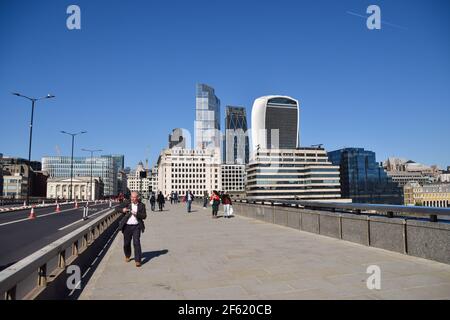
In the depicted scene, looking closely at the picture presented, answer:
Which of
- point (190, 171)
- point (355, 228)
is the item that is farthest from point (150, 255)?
point (190, 171)

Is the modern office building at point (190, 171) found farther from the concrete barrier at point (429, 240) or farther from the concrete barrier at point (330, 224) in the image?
the concrete barrier at point (429, 240)

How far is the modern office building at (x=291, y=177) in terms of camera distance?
149 meters

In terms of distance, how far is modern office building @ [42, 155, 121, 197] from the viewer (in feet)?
585

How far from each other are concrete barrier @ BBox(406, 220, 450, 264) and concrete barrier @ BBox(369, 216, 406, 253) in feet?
0.63

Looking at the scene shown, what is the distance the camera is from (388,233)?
27.4 feet

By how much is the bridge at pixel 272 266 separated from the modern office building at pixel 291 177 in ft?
454

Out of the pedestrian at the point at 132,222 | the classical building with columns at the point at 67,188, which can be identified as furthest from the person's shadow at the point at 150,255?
the classical building with columns at the point at 67,188

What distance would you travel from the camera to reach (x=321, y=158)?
158 m

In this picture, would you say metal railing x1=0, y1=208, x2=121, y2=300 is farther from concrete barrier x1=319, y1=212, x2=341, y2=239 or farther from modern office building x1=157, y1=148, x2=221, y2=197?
modern office building x1=157, y1=148, x2=221, y2=197

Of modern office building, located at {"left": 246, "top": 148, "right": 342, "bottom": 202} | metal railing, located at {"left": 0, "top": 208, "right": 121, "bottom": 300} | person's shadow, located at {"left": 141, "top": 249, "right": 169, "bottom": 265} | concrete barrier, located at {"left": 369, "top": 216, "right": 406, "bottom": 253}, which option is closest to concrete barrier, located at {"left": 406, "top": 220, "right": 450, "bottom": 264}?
concrete barrier, located at {"left": 369, "top": 216, "right": 406, "bottom": 253}

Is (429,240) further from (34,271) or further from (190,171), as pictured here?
(190,171)
